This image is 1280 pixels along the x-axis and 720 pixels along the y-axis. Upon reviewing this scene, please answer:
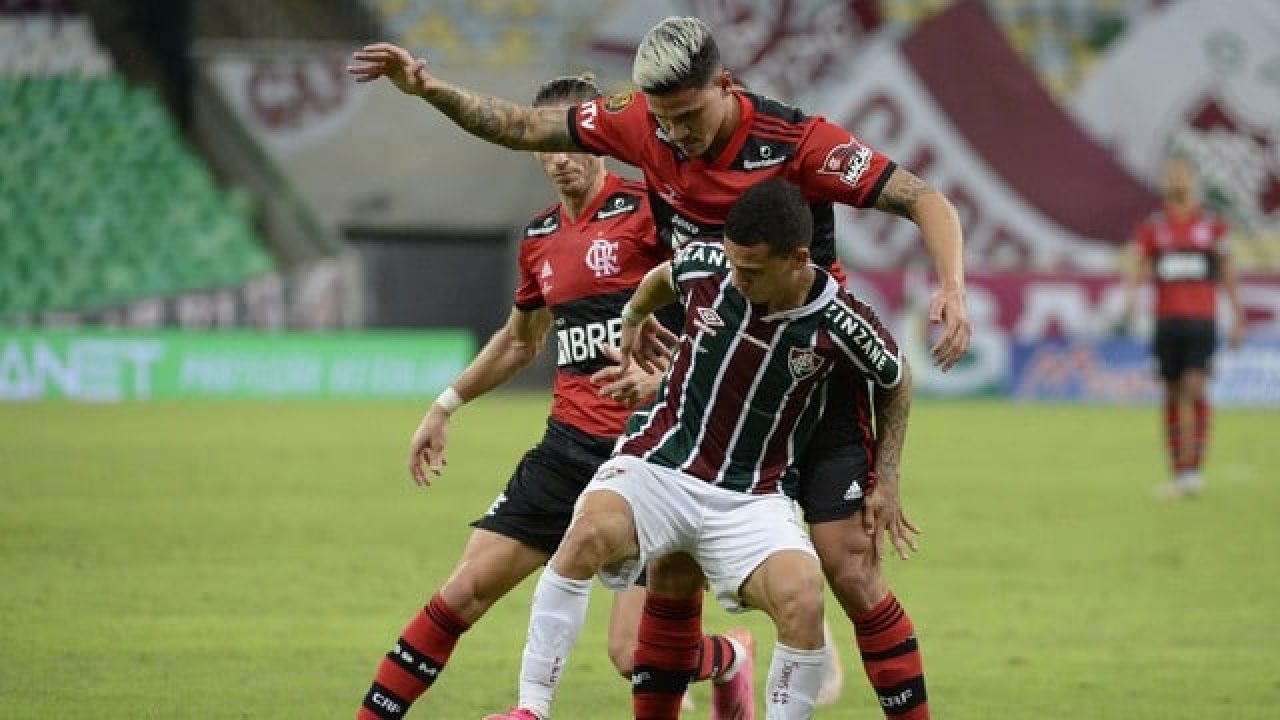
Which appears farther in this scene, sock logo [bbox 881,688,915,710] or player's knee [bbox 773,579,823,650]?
sock logo [bbox 881,688,915,710]

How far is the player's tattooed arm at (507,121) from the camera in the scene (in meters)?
6.21

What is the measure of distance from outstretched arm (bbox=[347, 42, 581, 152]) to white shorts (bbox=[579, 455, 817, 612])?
1.05m

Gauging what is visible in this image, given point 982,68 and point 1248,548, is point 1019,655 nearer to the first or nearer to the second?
point 1248,548

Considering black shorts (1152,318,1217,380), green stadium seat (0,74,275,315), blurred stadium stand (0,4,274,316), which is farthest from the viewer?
blurred stadium stand (0,4,274,316)

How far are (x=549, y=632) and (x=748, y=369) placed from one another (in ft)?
3.19

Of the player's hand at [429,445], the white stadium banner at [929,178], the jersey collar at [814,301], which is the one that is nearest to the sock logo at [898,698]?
the jersey collar at [814,301]

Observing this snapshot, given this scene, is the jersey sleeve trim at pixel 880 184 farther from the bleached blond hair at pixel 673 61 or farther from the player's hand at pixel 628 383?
the player's hand at pixel 628 383

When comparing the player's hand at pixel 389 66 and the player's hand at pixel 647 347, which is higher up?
the player's hand at pixel 389 66

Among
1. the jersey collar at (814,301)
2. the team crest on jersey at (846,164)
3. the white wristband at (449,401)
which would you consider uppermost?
the team crest on jersey at (846,164)

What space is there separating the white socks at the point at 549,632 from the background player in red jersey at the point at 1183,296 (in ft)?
35.0

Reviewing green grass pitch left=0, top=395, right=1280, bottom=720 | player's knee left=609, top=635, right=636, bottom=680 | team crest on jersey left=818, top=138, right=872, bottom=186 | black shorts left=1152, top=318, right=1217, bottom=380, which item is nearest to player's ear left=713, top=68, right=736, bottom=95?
team crest on jersey left=818, top=138, right=872, bottom=186

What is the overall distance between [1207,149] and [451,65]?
12.1 metres

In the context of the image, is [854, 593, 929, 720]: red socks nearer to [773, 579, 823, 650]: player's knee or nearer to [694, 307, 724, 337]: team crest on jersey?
[773, 579, 823, 650]: player's knee

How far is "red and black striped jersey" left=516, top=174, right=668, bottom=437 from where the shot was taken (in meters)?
7.12
